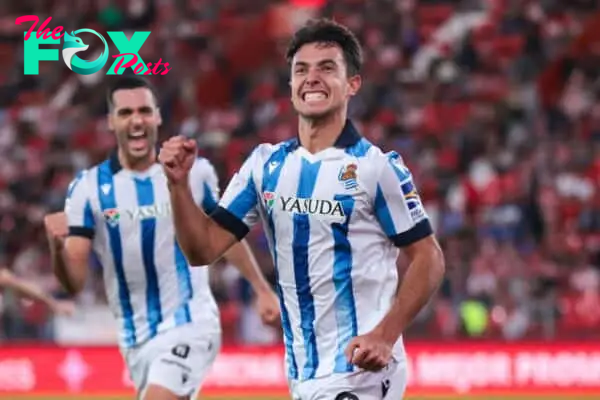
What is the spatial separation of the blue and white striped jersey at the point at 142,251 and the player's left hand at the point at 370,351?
99.8 inches

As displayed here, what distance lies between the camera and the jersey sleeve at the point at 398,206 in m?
5.76

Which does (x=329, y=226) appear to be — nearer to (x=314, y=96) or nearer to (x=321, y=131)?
(x=321, y=131)

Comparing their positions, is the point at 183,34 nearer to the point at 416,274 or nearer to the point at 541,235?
the point at 541,235

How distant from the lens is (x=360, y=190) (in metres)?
5.79

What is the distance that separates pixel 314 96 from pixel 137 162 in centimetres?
265

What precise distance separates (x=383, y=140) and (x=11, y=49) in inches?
242

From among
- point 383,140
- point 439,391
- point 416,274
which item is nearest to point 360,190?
point 416,274

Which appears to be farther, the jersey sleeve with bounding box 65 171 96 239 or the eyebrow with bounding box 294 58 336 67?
the jersey sleeve with bounding box 65 171 96 239

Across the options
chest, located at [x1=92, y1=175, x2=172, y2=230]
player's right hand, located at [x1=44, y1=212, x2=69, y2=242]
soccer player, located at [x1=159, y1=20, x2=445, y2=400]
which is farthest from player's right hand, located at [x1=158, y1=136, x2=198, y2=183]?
chest, located at [x1=92, y1=175, x2=172, y2=230]

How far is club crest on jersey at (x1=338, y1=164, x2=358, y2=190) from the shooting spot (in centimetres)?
579

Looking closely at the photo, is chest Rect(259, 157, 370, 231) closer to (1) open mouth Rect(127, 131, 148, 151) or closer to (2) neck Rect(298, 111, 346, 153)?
(2) neck Rect(298, 111, 346, 153)

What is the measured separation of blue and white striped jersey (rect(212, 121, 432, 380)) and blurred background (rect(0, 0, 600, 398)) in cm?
924

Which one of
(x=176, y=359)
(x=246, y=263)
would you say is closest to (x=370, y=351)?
(x=176, y=359)

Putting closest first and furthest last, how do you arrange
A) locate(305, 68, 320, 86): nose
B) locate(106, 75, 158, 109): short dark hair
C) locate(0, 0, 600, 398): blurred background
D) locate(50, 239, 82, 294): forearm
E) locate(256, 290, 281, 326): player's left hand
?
1. locate(305, 68, 320, 86): nose
2. locate(50, 239, 82, 294): forearm
3. locate(256, 290, 281, 326): player's left hand
4. locate(106, 75, 158, 109): short dark hair
5. locate(0, 0, 600, 398): blurred background
